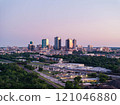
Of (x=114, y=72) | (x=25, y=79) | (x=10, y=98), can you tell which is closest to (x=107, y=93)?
(x=10, y=98)

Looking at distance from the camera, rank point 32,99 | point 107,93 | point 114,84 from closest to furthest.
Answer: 1. point 32,99
2. point 107,93
3. point 114,84

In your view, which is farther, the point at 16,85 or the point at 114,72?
the point at 114,72

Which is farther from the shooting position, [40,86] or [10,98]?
[40,86]

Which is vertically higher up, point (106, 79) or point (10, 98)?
point (10, 98)

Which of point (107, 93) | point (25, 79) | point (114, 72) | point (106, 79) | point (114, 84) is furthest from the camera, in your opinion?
point (114, 72)

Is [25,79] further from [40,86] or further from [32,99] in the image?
[32,99]

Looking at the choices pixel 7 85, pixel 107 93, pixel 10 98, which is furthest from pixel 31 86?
pixel 107 93

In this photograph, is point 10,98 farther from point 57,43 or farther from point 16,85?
point 57,43

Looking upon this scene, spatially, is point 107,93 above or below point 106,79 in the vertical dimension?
above

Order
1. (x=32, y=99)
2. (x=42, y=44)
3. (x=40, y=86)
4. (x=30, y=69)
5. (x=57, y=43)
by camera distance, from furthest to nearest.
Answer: (x=42, y=44)
(x=57, y=43)
(x=30, y=69)
(x=40, y=86)
(x=32, y=99)
